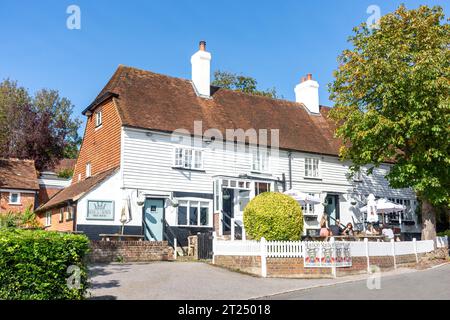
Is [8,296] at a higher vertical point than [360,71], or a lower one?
lower

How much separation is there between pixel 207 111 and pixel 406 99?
35.9 feet

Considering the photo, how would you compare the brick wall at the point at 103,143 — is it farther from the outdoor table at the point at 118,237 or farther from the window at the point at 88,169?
the outdoor table at the point at 118,237

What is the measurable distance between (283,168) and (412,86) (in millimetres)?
9257

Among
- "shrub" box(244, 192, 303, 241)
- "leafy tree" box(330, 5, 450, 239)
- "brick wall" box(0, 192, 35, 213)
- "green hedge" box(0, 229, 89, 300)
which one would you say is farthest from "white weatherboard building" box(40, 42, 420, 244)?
"green hedge" box(0, 229, 89, 300)

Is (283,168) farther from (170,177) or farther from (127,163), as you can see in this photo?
(127,163)

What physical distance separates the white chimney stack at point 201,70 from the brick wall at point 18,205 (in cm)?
1482

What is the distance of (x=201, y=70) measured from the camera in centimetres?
3000

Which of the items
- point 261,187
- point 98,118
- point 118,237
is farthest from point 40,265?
point 98,118

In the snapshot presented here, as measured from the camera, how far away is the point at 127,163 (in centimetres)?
2448

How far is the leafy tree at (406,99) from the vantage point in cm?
2208
